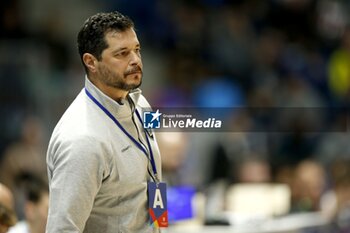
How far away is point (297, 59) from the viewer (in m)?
10.2

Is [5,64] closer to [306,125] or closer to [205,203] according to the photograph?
[205,203]

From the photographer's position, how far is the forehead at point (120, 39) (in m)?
3.53

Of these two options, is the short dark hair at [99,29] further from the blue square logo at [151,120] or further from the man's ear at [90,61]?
the blue square logo at [151,120]

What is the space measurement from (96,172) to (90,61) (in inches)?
15.2

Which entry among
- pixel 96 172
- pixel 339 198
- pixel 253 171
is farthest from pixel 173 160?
pixel 96 172

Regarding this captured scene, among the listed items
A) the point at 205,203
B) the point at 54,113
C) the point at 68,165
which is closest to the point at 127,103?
the point at 68,165

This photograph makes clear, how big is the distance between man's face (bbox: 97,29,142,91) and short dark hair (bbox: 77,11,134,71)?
0.5 inches

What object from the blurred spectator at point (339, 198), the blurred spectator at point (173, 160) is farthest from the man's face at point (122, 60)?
the blurred spectator at point (339, 198)

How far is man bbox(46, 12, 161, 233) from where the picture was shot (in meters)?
3.40

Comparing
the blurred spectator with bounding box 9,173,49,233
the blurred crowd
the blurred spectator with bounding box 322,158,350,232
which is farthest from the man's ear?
the blurred spectator with bounding box 322,158,350,232

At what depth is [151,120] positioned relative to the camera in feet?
12.7

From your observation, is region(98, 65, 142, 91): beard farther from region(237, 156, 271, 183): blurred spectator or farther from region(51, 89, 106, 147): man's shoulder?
region(237, 156, 271, 183): blurred spectator

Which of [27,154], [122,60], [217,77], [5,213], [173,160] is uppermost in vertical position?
[217,77]

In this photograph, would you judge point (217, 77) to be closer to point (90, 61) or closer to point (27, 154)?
point (27, 154)
